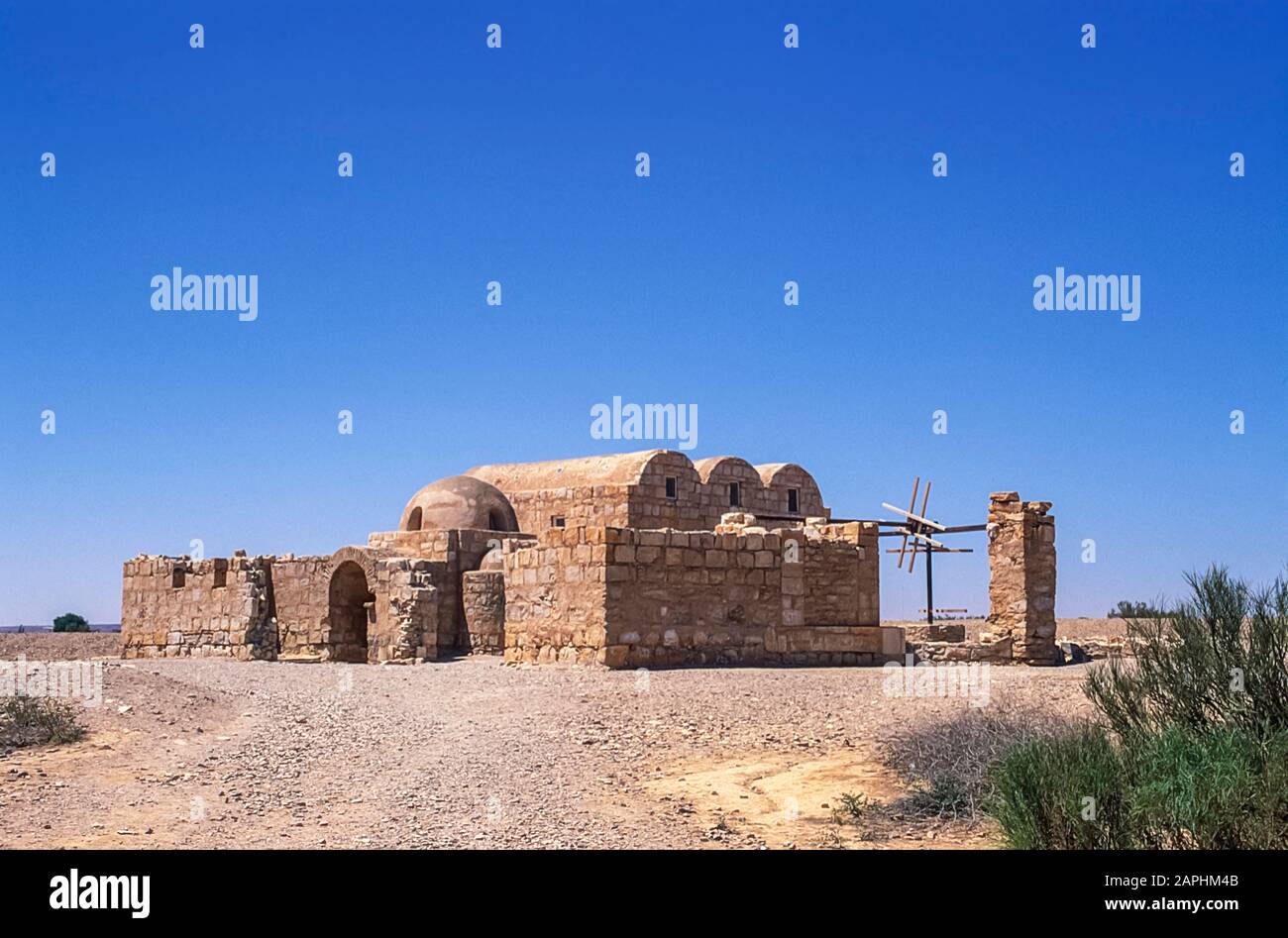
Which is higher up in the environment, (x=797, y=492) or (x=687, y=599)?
(x=797, y=492)

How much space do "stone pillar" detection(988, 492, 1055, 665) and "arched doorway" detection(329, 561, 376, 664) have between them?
33.5ft

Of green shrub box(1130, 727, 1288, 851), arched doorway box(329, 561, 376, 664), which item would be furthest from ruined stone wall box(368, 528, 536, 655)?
green shrub box(1130, 727, 1288, 851)

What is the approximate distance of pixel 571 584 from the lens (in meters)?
14.6

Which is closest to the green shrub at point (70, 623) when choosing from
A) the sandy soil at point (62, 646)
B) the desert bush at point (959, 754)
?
the sandy soil at point (62, 646)

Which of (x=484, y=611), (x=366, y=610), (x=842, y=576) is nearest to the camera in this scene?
(x=842, y=576)

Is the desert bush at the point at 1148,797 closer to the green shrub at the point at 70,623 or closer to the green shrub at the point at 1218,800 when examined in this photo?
the green shrub at the point at 1218,800

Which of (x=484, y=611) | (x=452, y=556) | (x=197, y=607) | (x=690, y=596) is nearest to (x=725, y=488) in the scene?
(x=452, y=556)

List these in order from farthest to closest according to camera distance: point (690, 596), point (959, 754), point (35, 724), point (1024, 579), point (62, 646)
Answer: point (62, 646) → point (1024, 579) → point (690, 596) → point (35, 724) → point (959, 754)

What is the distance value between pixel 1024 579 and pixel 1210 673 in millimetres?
10984

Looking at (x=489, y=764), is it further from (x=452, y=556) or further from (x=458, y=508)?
(x=458, y=508)

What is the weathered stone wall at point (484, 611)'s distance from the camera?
19266mm

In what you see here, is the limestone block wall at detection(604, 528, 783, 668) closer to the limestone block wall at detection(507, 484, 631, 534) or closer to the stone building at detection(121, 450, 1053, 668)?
the stone building at detection(121, 450, 1053, 668)
